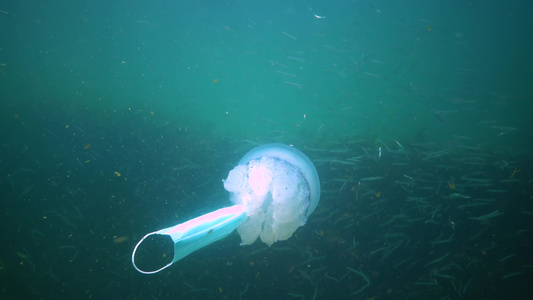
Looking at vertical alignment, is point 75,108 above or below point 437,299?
above

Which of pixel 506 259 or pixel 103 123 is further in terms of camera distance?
pixel 103 123

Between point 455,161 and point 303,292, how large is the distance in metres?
4.51

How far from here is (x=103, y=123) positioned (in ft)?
23.0

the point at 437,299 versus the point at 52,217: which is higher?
the point at 52,217

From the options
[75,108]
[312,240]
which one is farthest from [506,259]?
[75,108]

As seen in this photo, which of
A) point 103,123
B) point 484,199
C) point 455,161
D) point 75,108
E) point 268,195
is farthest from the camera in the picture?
point 75,108

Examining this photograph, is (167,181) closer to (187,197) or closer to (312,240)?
(187,197)

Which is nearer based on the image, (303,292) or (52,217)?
(303,292)

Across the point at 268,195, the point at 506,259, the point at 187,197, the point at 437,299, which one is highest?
the point at 268,195

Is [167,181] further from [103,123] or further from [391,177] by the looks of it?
[391,177]

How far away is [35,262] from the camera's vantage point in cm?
537

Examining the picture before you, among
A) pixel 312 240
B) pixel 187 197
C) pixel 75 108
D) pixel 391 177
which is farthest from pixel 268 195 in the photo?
pixel 75 108

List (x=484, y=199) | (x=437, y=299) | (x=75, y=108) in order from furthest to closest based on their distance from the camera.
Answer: (x=75, y=108) < (x=484, y=199) < (x=437, y=299)

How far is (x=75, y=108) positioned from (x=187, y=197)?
207 inches
